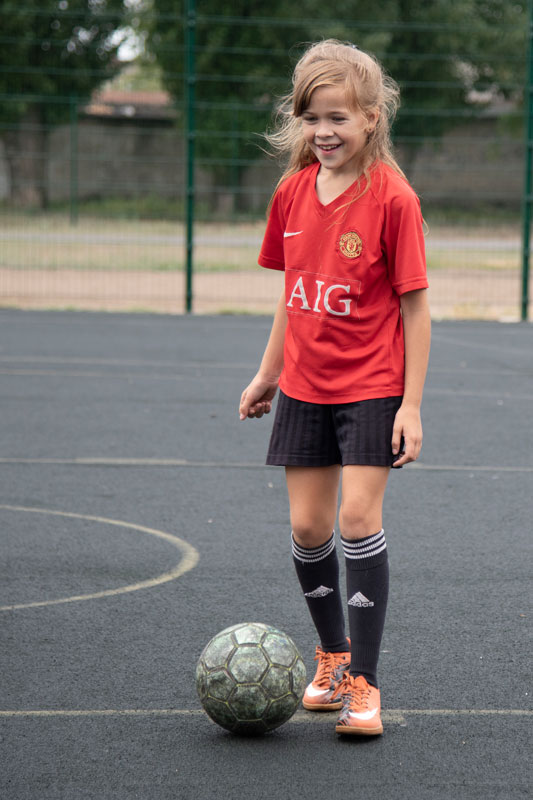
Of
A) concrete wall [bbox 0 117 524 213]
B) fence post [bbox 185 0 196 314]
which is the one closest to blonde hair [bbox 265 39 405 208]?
fence post [bbox 185 0 196 314]

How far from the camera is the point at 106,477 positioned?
20.6ft

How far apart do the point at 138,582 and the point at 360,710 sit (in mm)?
1577

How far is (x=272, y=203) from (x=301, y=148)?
18 centimetres

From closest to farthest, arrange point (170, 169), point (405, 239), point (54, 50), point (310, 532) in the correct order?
1. point (405, 239)
2. point (310, 532)
3. point (170, 169)
4. point (54, 50)

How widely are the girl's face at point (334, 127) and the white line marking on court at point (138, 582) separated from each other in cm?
200

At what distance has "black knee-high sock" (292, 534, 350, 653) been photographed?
3.29 meters

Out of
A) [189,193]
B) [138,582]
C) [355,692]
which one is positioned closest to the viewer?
[355,692]

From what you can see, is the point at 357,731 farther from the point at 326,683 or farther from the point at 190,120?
the point at 190,120

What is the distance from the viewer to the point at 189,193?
1354 cm

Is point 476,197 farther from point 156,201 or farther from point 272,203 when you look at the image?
point 272,203

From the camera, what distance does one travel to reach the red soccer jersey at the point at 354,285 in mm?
3010

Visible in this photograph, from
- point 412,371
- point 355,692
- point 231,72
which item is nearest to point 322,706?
point 355,692

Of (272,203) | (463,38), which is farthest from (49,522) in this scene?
(463,38)

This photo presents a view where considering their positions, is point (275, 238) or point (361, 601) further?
point (275, 238)
